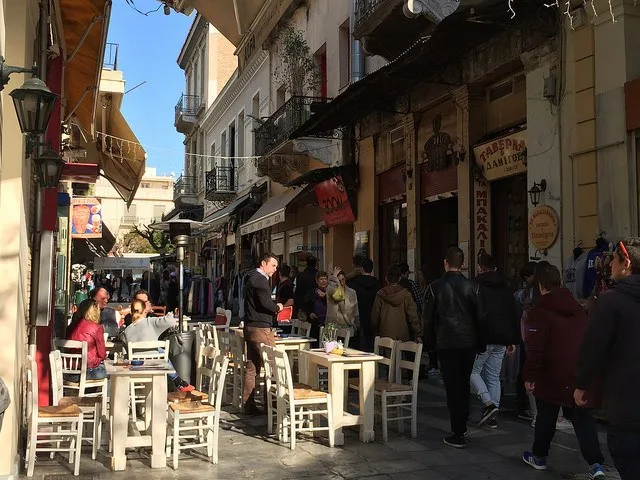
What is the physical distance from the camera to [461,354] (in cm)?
633

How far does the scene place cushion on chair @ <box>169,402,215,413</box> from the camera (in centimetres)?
580

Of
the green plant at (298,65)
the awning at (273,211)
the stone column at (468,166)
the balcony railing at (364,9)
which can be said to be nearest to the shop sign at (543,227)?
the stone column at (468,166)

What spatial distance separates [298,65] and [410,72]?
26.5 feet

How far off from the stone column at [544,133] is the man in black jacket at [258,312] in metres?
4.14

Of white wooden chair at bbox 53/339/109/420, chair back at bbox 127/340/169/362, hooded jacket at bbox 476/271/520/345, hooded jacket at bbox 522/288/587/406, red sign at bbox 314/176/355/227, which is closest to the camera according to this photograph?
hooded jacket at bbox 522/288/587/406

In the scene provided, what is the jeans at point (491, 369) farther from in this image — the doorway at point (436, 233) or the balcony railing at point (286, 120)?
the balcony railing at point (286, 120)

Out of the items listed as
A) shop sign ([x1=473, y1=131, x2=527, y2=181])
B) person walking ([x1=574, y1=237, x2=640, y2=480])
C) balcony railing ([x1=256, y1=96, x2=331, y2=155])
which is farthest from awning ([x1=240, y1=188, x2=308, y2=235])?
person walking ([x1=574, y1=237, x2=640, y2=480])

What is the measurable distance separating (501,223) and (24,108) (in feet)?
27.7

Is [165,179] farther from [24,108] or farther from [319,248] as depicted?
[24,108]

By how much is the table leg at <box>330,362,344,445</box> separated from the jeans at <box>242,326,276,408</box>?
1.27 m

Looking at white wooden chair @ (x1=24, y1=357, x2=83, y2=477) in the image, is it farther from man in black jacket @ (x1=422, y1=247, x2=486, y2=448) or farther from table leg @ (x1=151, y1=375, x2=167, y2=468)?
man in black jacket @ (x1=422, y1=247, x2=486, y2=448)

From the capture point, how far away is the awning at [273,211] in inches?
704

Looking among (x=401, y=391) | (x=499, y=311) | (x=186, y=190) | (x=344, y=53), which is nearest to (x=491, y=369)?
(x=499, y=311)

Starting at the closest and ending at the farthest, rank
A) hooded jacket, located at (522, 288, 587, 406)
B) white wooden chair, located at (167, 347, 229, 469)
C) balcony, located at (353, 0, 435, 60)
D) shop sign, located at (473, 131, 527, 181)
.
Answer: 1. hooded jacket, located at (522, 288, 587, 406)
2. white wooden chair, located at (167, 347, 229, 469)
3. shop sign, located at (473, 131, 527, 181)
4. balcony, located at (353, 0, 435, 60)
